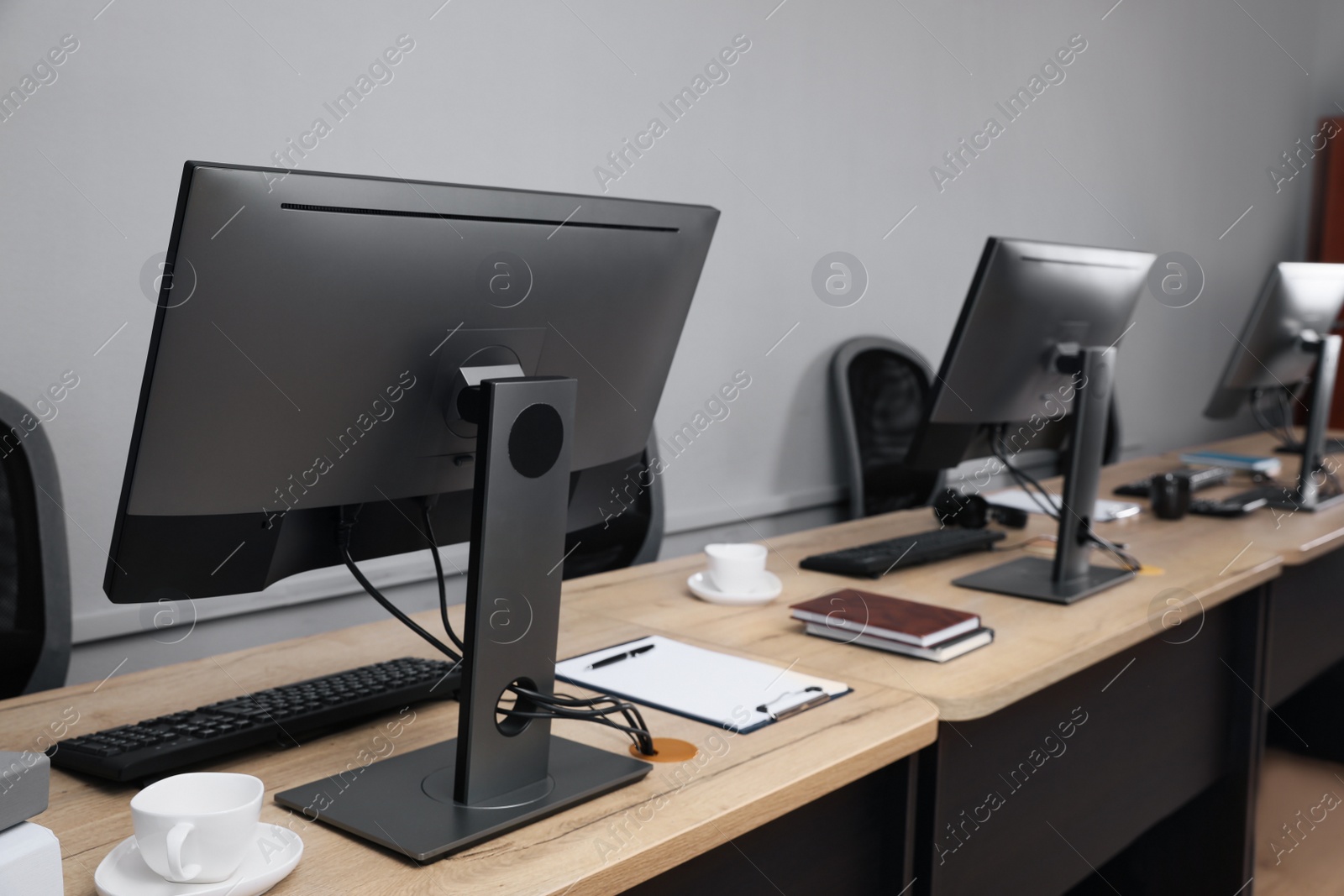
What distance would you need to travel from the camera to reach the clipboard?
1.11 meters

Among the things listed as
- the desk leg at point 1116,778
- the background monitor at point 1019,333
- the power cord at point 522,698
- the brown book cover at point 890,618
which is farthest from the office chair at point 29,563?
the background monitor at point 1019,333

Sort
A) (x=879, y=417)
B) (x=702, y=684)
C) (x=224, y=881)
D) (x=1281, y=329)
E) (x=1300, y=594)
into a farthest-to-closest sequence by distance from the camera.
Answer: (x=879, y=417) → (x=1281, y=329) → (x=1300, y=594) → (x=702, y=684) → (x=224, y=881)

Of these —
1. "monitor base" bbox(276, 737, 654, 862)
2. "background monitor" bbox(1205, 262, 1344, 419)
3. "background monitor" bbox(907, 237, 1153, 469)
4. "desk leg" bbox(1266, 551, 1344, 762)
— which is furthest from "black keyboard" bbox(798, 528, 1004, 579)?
"background monitor" bbox(1205, 262, 1344, 419)

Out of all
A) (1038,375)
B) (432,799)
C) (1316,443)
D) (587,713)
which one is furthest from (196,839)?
(1316,443)

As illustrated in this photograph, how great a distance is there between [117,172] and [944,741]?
153 centimetres

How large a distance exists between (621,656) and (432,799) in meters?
0.42

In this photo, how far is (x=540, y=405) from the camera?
0.88m

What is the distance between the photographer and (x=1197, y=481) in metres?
2.69

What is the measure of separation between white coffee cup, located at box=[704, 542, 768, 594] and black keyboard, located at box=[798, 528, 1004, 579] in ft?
0.70

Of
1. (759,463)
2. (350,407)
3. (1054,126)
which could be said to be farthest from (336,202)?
(1054,126)

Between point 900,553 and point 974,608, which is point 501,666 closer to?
point 974,608

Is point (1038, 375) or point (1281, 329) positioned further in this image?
point (1281, 329)

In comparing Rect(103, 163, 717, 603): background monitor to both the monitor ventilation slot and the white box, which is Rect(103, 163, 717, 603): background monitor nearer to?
the monitor ventilation slot

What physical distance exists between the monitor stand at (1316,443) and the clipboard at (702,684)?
1764 mm
